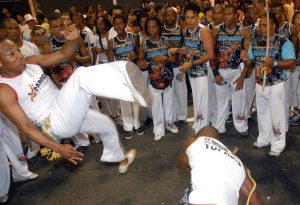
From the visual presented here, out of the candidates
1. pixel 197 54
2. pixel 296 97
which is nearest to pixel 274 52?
pixel 197 54

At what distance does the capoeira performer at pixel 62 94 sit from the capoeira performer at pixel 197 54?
65.4 inches

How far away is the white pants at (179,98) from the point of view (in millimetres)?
5480

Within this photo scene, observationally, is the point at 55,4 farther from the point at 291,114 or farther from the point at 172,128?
the point at 291,114

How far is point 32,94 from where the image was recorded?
3.38 meters

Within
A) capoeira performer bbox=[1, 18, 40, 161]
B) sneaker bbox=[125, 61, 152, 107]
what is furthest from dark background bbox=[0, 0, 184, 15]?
sneaker bbox=[125, 61, 152, 107]

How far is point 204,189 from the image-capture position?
202 centimetres

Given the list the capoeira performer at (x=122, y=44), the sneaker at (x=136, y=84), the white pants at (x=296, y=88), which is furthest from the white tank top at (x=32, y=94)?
the white pants at (x=296, y=88)

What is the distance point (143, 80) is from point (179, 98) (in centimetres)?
270

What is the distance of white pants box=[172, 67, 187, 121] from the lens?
5480 mm

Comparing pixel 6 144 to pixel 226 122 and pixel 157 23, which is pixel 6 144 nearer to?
pixel 157 23

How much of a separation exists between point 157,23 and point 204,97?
128cm

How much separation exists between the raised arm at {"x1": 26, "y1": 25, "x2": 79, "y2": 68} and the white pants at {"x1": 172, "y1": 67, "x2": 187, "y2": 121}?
219 cm

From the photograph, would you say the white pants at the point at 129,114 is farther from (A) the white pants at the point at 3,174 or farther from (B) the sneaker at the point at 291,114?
(B) the sneaker at the point at 291,114

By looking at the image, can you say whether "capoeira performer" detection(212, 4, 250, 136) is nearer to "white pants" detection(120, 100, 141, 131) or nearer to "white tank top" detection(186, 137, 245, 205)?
"white pants" detection(120, 100, 141, 131)
